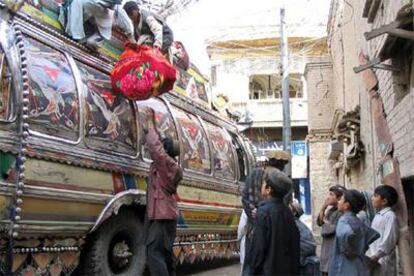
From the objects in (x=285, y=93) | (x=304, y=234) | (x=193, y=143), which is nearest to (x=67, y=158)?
(x=304, y=234)

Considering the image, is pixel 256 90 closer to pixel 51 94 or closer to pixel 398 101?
pixel 398 101

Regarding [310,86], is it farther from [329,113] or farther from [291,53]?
[291,53]

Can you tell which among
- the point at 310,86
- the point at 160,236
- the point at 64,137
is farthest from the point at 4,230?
the point at 310,86

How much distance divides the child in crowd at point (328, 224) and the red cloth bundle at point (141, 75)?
2.11m

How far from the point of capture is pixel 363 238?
452 centimetres

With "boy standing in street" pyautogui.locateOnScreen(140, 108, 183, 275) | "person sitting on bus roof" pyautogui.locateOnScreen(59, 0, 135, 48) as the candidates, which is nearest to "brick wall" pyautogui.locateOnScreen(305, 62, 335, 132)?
"person sitting on bus roof" pyautogui.locateOnScreen(59, 0, 135, 48)

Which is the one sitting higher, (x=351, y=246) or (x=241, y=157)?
(x=241, y=157)

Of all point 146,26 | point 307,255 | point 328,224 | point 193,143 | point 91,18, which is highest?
point 146,26

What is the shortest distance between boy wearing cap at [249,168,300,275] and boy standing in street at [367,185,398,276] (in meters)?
1.26

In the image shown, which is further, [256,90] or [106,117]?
[256,90]

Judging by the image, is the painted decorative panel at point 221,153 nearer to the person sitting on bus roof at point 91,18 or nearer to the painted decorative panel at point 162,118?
the painted decorative panel at point 162,118

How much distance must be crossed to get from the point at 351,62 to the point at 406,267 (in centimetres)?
725

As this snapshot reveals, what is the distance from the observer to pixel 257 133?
29.2m

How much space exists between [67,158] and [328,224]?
2.80 meters
